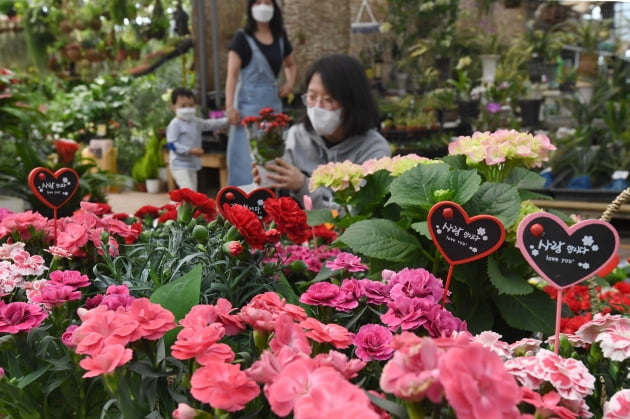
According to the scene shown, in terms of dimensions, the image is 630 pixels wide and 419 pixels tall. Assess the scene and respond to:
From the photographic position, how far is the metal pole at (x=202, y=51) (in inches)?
247

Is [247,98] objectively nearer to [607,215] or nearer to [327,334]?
[607,215]

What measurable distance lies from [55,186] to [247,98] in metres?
3.13

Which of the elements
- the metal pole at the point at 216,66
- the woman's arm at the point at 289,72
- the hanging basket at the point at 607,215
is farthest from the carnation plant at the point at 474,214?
the metal pole at the point at 216,66

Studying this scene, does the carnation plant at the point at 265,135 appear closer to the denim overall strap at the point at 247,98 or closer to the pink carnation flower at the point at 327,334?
the pink carnation flower at the point at 327,334

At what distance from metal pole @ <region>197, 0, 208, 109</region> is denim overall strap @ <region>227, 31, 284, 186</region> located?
80.5 inches

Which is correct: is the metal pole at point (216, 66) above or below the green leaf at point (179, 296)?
above

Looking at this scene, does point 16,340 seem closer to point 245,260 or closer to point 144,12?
point 245,260

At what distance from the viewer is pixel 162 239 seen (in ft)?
4.13

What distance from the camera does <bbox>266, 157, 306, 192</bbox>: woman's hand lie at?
212cm

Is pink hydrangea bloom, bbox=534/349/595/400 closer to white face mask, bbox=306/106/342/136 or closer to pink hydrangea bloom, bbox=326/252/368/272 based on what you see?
pink hydrangea bloom, bbox=326/252/368/272

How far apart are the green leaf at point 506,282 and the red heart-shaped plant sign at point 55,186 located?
818mm

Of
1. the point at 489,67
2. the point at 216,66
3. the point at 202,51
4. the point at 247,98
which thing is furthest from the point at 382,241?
the point at 202,51

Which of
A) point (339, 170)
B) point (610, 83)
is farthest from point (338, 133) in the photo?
point (610, 83)

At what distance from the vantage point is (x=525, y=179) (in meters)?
1.27
